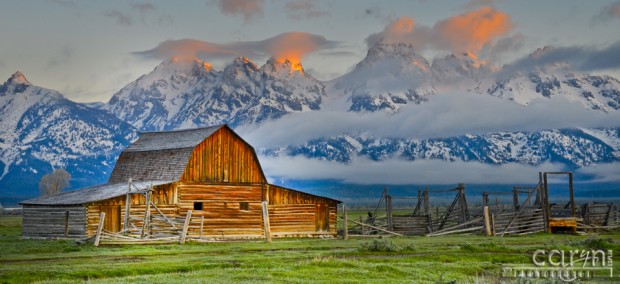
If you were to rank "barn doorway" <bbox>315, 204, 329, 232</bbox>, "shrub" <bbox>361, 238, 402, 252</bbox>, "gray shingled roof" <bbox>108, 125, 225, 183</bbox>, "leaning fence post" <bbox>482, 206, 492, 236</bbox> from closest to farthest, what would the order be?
1. "shrub" <bbox>361, 238, 402, 252</bbox>
2. "leaning fence post" <bbox>482, 206, 492, 236</bbox>
3. "gray shingled roof" <bbox>108, 125, 225, 183</bbox>
4. "barn doorway" <bbox>315, 204, 329, 232</bbox>

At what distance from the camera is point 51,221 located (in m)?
52.9

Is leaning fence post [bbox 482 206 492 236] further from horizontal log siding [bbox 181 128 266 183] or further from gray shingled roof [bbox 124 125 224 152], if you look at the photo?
gray shingled roof [bbox 124 125 224 152]

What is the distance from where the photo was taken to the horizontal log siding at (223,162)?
5534 centimetres

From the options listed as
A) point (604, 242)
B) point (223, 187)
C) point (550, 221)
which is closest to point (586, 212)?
point (550, 221)

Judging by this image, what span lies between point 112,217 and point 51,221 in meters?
5.25

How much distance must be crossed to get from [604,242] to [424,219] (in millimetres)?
19180

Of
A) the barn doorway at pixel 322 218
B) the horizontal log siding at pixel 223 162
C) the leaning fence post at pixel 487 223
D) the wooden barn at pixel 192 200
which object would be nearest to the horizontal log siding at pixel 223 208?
the wooden barn at pixel 192 200

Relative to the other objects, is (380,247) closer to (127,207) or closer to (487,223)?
(487,223)

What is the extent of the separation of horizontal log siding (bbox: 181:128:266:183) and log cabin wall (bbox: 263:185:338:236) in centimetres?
179

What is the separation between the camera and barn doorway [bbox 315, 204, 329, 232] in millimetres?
59062

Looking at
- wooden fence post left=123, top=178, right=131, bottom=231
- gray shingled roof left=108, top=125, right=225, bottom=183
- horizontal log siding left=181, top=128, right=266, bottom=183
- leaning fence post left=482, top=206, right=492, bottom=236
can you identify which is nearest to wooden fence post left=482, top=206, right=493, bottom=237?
leaning fence post left=482, top=206, right=492, bottom=236

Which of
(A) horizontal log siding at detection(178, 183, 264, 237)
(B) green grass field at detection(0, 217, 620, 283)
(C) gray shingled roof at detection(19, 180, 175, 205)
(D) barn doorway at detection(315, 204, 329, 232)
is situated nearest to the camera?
(B) green grass field at detection(0, 217, 620, 283)

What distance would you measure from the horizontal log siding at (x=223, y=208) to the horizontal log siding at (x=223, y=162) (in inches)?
25.2

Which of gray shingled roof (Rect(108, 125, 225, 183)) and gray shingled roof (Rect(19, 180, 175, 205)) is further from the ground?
gray shingled roof (Rect(108, 125, 225, 183))
